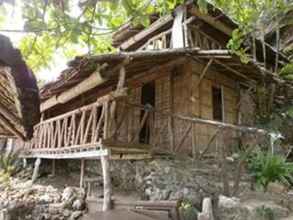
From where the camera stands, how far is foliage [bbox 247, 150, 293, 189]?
816cm

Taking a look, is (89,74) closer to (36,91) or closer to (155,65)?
(155,65)

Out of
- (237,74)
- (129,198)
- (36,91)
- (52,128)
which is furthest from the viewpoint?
(237,74)

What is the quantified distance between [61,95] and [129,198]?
362cm

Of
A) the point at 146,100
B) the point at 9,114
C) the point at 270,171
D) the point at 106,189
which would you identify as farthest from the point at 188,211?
the point at 146,100

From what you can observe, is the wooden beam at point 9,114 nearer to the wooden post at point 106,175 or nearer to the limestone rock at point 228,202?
the wooden post at point 106,175

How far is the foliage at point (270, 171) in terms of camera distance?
8.16 meters

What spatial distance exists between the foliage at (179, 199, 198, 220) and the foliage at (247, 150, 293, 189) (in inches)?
95.8

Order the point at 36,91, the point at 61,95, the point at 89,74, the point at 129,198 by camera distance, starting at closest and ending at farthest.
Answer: the point at 36,91
the point at 89,74
the point at 129,198
the point at 61,95

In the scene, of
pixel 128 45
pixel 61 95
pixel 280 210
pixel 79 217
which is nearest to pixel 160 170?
pixel 79 217

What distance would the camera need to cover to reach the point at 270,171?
817 centimetres

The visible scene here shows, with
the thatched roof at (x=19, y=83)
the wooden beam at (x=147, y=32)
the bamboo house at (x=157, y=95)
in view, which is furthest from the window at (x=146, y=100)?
the thatched roof at (x=19, y=83)

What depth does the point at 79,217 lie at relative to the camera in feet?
25.3

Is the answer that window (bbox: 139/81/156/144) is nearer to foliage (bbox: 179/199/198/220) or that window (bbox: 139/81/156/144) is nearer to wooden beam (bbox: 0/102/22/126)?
foliage (bbox: 179/199/198/220)

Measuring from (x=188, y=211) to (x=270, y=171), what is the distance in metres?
2.98
